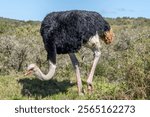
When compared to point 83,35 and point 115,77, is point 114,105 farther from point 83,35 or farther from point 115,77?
point 115,77

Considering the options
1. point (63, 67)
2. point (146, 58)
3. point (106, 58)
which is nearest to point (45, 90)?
point (146, 58)

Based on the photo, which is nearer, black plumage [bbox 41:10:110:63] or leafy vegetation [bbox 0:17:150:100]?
leafy vegetation [bbox 0:17:150:100]

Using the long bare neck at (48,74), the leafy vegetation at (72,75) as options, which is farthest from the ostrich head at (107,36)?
the long bare neck at (48,74)

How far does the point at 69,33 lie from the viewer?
36.9 ft

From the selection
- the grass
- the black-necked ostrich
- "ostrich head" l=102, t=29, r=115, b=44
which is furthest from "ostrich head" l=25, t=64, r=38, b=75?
"ostrich head" l=102, t=29, r=115, b=44

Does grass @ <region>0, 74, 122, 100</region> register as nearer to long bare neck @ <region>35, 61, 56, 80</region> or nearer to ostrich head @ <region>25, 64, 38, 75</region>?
long bare neck @ <region>35, 61, 56, 80</region>

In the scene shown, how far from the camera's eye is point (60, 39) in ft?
37.0

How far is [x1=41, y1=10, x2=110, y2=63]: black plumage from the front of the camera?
1125 cm

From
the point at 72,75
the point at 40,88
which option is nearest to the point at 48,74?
the point at 40,88

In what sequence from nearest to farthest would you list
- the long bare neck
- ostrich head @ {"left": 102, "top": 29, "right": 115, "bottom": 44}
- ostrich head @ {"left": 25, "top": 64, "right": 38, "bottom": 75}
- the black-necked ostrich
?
ostrich head @ {"left": 25, "top": 64, "right": 38, "bottom": 75}, the long bare neck, the black-necked ostrich, ostrich head @ {"left": 102, "top": 29, "right": 115, "bottom": 44}

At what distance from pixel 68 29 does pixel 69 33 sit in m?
0.10

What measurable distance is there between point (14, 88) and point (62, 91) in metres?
1.08

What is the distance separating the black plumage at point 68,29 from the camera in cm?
1125

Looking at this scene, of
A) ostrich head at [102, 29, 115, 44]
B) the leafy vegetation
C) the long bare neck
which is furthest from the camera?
ostrich head at [102, 29, 115, 44]
